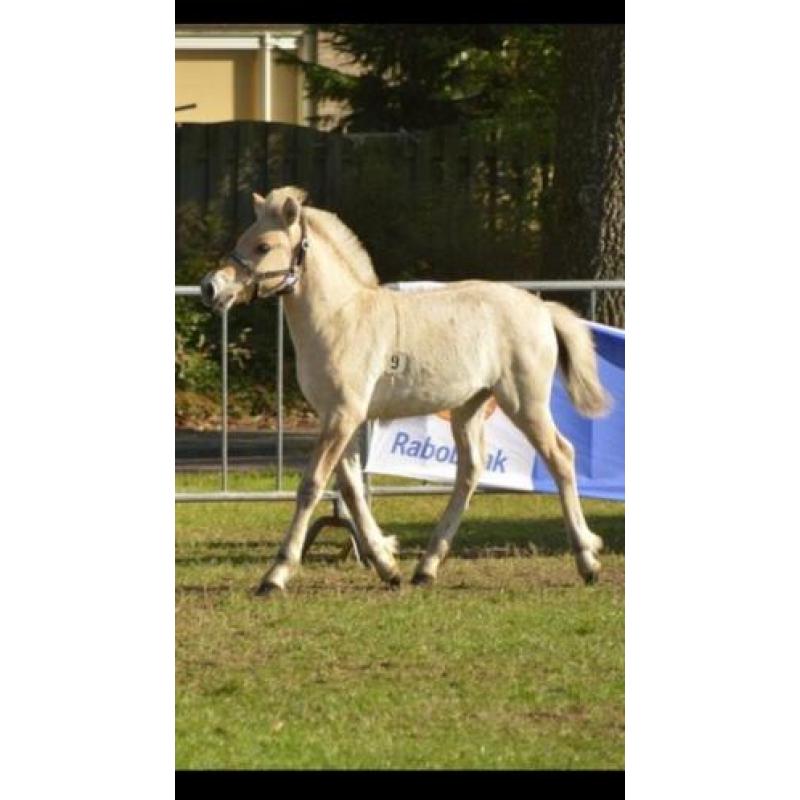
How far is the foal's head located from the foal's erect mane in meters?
0.14

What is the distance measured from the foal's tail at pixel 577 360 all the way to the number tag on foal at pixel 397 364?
855 millimetres

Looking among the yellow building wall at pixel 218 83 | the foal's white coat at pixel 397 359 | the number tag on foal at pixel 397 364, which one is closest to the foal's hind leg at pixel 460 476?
→ the foal's white coat at pixel 397 359

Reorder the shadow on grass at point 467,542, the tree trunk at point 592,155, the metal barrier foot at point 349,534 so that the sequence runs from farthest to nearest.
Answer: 1. the tree trunk at point 592,155
2. the shadow on grass at point 467,542
3. the metal barrier foot at point 349,534

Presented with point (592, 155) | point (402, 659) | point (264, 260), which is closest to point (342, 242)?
point (264, 260)

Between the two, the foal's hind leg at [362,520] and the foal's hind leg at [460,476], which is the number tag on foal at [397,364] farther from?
the foal's hind leg at [460,476]

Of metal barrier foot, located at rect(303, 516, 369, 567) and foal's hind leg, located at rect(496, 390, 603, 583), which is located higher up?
foal's hind leg, located at rect(496, 390, 603, 583)

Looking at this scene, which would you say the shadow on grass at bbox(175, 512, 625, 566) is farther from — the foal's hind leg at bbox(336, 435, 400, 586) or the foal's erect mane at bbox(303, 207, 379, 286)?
the foal's erect mane at bbox(303, 207, 379, 286)

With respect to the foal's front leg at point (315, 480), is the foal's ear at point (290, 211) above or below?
above

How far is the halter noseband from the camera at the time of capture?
11250 mm

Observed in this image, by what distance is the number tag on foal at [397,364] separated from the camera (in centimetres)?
1146

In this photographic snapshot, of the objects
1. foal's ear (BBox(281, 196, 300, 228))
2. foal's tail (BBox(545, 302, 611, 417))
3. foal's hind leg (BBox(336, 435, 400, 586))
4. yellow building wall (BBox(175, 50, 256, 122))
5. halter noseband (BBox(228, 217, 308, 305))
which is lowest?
foal's hind leg (BBox(336, 435, 400, 586))

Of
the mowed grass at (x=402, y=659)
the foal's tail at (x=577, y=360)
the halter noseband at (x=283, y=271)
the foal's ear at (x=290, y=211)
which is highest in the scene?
the foal's ear at (x=290, y=211)

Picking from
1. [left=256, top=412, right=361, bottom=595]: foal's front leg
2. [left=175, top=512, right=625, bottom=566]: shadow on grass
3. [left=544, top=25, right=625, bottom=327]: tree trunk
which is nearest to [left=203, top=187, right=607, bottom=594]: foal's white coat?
[left=256, top=412, right=361, bottom=595]: foal's front leg

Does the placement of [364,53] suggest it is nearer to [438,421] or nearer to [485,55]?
[485,55]
